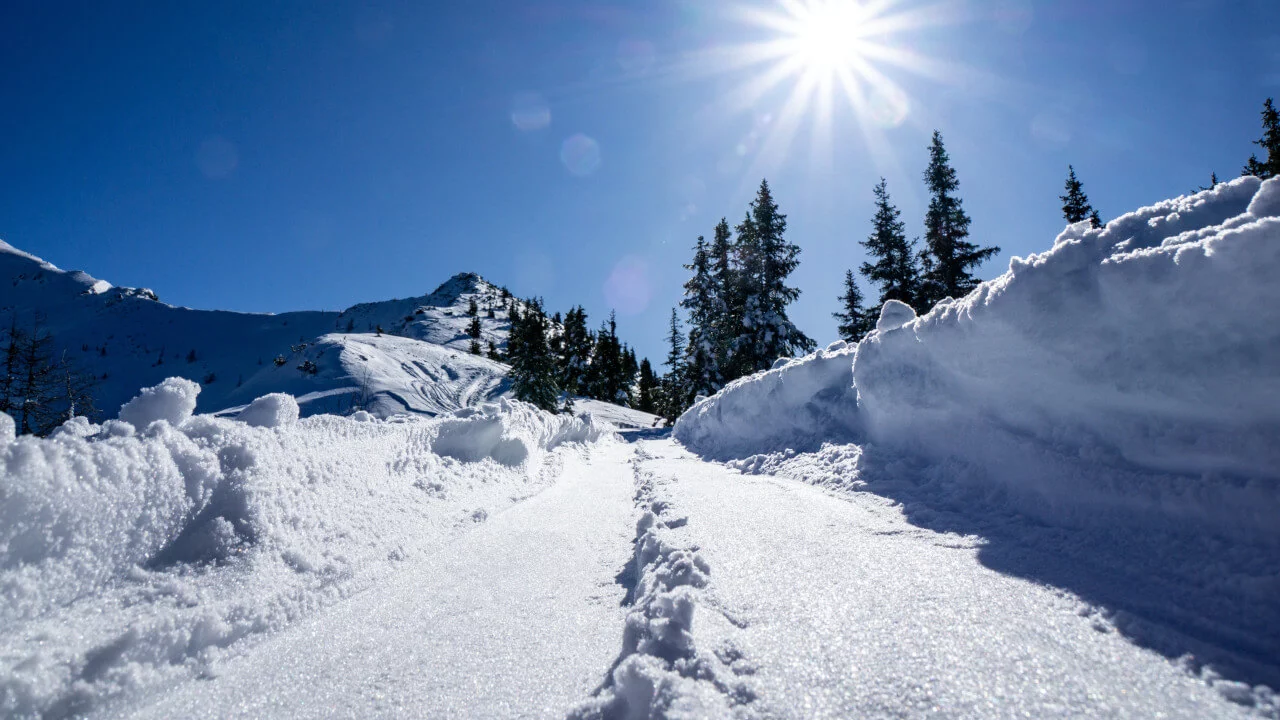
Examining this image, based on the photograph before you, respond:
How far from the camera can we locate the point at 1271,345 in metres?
2.02

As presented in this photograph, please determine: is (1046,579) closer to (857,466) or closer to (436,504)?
(857,466)

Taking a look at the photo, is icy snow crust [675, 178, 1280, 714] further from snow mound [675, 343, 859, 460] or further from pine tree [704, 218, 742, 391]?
pine tree [704, 218, 742, 391]

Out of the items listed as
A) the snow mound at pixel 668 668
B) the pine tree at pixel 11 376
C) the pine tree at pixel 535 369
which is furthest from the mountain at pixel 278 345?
the snow mound at pixel 668 668

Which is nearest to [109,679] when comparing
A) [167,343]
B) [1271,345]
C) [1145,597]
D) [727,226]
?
[1145,597]

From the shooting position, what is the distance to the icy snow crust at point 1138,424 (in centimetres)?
189

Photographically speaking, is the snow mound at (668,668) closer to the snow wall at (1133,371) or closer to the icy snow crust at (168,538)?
the icy snow crust at (168,538)

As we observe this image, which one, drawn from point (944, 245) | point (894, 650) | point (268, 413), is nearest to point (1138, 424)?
point (894, 650)

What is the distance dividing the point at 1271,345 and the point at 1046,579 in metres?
1.36

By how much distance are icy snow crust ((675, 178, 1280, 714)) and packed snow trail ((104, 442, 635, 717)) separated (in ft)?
6.91

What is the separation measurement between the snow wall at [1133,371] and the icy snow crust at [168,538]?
430 centimetres

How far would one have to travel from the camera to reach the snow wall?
81.9 inches

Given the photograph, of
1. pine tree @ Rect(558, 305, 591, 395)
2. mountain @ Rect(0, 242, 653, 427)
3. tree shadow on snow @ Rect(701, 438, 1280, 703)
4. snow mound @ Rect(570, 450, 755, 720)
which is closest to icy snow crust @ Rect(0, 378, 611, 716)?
snow mound @ Rect(570, 450, 755, 720)

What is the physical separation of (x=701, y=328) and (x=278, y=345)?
118 meters

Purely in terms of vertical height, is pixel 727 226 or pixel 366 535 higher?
pixel 727 226
